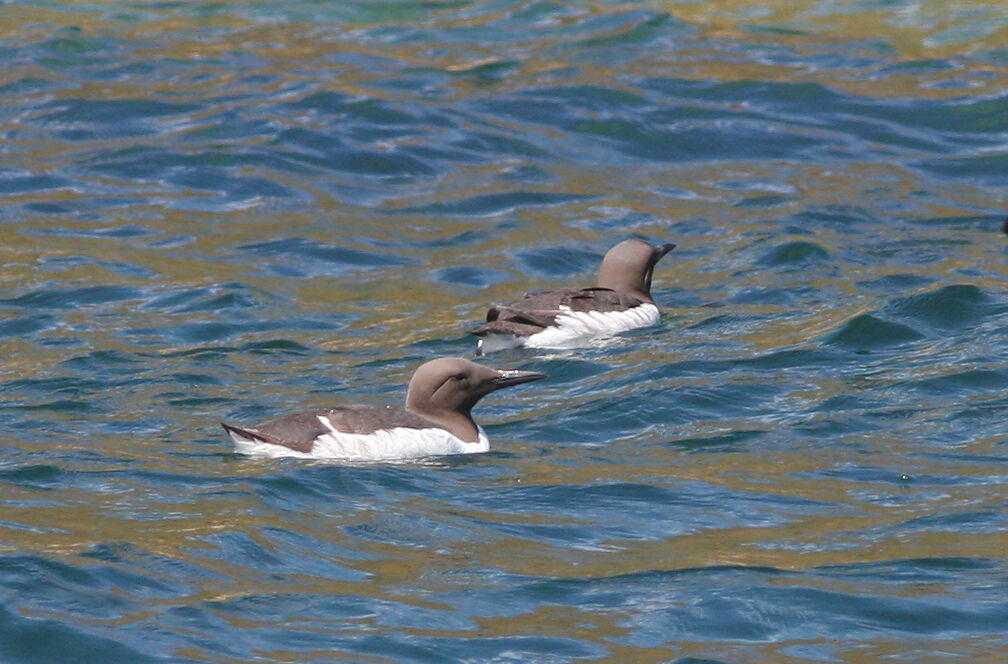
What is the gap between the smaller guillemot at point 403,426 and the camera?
375 inches

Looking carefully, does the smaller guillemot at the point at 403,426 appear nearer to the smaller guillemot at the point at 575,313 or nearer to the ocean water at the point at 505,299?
the ocean water at the point at 505,299

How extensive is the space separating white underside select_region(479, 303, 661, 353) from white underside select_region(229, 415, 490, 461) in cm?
280

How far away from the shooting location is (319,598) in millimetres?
7336

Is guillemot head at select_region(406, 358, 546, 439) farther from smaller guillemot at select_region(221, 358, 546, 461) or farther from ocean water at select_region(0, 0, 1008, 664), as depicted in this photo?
ocean water at select_region(0, 0, 1008, 664)

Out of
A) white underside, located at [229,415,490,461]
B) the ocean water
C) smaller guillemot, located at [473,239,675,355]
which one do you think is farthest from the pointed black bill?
smaller guillemot, located at [473,239,675,355]

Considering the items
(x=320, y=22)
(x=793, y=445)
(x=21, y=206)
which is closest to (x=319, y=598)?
(x=793, y=445)

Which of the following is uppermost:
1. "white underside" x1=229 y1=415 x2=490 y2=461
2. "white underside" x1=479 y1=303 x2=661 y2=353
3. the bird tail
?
the bird tail

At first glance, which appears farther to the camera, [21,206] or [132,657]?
[21,206]

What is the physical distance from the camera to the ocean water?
7309 mm

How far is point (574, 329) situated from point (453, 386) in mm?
2856

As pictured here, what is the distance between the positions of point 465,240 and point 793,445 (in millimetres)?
6693

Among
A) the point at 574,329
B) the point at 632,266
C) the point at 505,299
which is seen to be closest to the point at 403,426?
the point at 574,329

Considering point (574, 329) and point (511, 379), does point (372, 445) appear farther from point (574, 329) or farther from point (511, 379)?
point (574, 329)

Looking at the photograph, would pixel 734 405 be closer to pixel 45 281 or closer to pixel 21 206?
pixel 45 281
